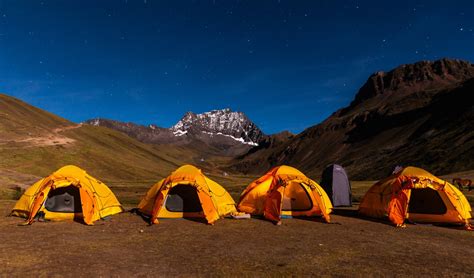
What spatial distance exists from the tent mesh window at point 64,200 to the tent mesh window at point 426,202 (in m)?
20.2

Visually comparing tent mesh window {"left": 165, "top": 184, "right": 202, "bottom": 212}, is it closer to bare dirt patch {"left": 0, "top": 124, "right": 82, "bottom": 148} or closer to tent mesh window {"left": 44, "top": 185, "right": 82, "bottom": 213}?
tent mesh window {"left": 44, "top": 185, "right": 82, "bottom": 213}

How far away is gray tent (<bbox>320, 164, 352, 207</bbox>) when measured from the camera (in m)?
29.0

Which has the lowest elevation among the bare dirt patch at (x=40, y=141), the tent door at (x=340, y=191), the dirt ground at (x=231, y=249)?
the dirt ground at (x=231, y=249)

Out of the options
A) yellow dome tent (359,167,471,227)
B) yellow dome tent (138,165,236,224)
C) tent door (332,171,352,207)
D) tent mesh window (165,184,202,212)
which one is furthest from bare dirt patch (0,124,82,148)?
yellow dome tent (359,167,471,227)

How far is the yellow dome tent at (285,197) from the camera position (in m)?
21.8

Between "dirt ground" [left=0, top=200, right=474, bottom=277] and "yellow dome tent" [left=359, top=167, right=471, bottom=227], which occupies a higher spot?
"yellow dome tent" [left=359, top=167, right=471, bottom=227]

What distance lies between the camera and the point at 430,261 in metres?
Answer: 12.7

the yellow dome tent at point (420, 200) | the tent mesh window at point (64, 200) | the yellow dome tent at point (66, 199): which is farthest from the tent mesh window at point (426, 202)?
the tent mesh window at point (64, 200)

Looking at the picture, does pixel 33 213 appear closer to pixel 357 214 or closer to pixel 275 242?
pixel 275 242

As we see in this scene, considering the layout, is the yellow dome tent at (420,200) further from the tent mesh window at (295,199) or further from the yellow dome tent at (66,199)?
the yellow dome tent at (66,199)

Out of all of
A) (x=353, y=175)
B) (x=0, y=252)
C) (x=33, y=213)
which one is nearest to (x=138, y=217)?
(x=33, y=213)

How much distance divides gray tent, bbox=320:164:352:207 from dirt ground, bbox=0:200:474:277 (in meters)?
8.26

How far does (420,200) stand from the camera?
21.6 m

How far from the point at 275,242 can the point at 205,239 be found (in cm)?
316
